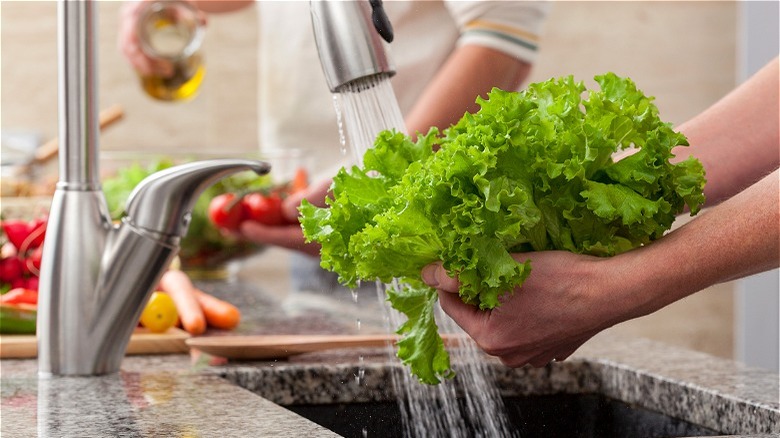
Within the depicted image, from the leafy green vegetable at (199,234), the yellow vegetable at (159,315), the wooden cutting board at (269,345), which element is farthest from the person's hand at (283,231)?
the wooden cutting board at (269,345)

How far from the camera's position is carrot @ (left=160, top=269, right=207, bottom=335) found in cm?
166

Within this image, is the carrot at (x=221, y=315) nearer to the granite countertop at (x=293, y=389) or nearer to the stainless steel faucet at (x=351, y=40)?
the granite countertop at (x=293, y=389)

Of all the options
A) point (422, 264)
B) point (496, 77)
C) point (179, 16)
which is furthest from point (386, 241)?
point (179, 16)

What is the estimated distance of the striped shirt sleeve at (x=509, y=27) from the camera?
1.91 m

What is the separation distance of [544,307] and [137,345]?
74cm

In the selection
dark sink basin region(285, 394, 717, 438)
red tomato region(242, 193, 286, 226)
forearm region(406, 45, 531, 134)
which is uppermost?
forearm region(406, 45, 531, 134)

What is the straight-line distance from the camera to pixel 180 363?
1440 millimetres

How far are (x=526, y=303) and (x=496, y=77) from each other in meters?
0.94

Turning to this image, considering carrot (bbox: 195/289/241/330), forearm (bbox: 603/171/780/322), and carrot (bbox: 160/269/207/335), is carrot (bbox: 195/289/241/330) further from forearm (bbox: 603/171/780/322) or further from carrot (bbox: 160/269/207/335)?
forearm (bbox: 603/171/780/322)

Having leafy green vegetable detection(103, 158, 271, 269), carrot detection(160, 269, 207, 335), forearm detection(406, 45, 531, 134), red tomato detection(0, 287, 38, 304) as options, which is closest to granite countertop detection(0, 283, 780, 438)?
carrot detection(160, 269, 207, 335)

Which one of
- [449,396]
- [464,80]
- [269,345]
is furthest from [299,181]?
[449,396]

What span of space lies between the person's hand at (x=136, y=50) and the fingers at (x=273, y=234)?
0.50 metres

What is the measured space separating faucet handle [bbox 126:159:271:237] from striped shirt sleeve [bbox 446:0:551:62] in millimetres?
735

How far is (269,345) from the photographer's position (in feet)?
4.63
